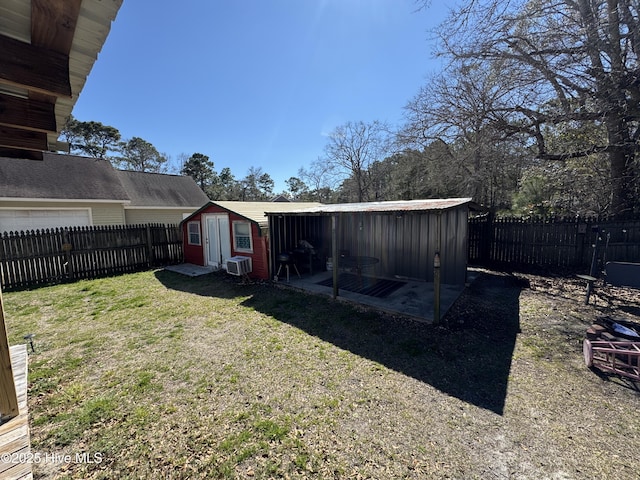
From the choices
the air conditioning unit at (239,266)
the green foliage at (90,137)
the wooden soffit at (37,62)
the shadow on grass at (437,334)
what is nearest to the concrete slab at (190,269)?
the air conditioning unit at (239,266)

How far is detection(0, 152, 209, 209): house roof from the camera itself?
34.5 feet

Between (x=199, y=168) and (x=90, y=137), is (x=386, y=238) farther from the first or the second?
(x=199, y=168)

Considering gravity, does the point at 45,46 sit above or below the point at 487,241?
above

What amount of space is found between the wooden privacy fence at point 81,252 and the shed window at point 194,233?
710 mm

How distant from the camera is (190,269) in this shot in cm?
923

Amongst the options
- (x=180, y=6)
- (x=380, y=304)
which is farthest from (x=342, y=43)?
(x=380, y=304)

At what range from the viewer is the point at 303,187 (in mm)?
39688

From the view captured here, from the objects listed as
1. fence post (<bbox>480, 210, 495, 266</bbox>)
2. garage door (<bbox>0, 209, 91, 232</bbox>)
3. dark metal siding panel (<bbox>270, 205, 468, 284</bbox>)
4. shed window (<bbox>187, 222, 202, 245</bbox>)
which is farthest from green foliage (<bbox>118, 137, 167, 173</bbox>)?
fence post (<bbox>480, 210, 495, 266</bbox>)

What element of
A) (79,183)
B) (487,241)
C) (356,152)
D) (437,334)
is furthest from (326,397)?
(356,152)

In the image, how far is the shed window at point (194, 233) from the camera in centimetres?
984

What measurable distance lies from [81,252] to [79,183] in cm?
603

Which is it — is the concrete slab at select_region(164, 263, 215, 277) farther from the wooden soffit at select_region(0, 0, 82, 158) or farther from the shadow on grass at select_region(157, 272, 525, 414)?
the wooden soffit at select_region(0, 0, 82, 158)

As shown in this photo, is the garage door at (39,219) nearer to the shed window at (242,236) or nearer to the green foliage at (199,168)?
the shed window at (242,236)

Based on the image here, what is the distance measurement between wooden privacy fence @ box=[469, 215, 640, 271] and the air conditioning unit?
7.79 metres
